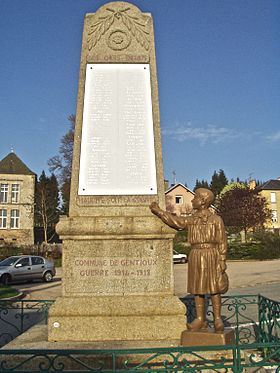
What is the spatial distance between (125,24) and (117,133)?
1893mm

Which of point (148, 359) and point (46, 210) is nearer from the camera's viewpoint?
point (148, 359)

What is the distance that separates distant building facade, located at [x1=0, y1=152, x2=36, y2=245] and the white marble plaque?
45.4 metres

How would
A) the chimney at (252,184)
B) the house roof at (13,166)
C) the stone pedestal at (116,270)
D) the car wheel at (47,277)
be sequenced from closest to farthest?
the stone pedestal at (116,270) < the car wheel at (47,277) < the house roof at (13,166) < the chimney at (252,184)

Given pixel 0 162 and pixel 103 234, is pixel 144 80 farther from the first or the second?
pixel 0 162

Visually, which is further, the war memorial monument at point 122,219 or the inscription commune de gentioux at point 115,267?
the inscription commune de gentioux at point 115,267

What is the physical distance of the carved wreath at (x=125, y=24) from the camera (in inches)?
250

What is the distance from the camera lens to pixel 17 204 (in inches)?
1981

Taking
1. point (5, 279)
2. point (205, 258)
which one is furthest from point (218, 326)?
point (5, 279)

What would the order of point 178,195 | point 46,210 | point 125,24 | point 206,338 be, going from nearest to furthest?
point 206,338 < point 125,24 < point 46,210 < point 178,195

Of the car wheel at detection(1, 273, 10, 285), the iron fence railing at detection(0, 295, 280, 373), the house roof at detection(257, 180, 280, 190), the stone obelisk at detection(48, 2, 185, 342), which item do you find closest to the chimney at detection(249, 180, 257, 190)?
the house roof at detection(257, 180, 280, 190)

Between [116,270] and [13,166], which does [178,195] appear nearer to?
[13,166]

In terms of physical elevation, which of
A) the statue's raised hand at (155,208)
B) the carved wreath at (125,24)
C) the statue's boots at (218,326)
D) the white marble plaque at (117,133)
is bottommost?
the statue's boots at (218,326)

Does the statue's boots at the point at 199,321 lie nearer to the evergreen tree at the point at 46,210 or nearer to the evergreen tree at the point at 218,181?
the evergreen tree at the point at 46,210

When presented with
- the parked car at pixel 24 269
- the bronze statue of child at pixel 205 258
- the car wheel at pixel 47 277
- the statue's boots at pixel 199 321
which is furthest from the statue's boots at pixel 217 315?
the car wheel at pixel 47 277
